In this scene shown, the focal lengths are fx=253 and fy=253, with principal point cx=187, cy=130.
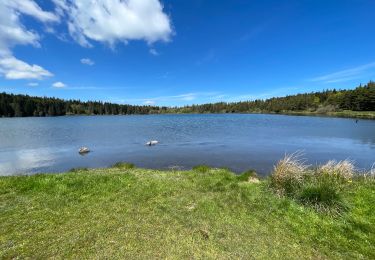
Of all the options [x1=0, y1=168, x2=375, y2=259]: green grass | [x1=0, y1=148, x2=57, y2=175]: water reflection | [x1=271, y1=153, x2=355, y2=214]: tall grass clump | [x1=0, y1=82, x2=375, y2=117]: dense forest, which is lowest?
[x1=0, y1=148, x2=57, y2=175]: water reflection

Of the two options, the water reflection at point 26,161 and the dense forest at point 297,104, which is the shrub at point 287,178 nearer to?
the water reflection at point 26,161

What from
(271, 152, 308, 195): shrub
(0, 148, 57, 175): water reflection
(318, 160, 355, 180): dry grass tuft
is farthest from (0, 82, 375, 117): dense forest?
(0, 148, 57, 175): water reflection

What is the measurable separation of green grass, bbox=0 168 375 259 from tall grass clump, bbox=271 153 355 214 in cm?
32

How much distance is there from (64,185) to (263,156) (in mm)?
19189

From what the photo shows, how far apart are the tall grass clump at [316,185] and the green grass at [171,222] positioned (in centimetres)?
32

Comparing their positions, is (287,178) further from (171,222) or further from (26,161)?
(26,161)

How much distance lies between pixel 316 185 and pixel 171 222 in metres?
5.40

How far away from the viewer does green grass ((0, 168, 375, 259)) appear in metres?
5.83

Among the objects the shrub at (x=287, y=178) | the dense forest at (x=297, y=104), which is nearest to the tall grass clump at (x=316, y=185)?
the shrub at (x=287, y=178)

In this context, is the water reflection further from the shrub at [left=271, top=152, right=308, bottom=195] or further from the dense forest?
the dense forest

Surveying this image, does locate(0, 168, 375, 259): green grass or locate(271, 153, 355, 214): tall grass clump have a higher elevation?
locate(271, 153, 355, 214): tall grass clump

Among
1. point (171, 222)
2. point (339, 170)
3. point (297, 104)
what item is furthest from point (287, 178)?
point (297, 104)

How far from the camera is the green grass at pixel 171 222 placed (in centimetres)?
583

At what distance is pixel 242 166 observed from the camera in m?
20.6
